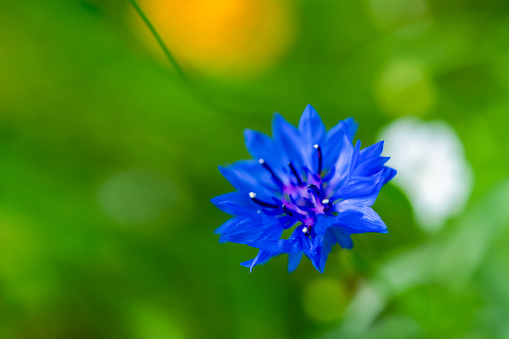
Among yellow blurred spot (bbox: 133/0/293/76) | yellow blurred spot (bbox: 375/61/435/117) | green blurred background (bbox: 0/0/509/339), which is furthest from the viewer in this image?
yellow blurred spot (bbox: 133/0/293/76)

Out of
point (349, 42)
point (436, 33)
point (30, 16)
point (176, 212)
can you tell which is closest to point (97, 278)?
point (176, 212)

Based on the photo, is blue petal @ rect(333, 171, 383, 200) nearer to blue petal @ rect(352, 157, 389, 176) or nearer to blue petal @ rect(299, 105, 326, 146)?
blue petal @ rect(352, 157, 389, 176)

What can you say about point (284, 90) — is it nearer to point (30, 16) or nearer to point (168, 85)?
point (168, 85)

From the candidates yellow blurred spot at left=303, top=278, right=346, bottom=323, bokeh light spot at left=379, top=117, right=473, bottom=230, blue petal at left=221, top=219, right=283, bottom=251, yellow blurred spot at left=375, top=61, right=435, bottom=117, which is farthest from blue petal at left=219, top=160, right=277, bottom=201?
yellow blurred spot at left=375, top=61, right=435, bottom=117

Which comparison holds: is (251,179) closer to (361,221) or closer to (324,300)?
(361,221)

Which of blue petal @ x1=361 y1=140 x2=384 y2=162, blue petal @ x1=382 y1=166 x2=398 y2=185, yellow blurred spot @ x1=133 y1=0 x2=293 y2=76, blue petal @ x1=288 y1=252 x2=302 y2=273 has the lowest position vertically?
blue petal @ x1=288 y1=252 x2=302 y2=273

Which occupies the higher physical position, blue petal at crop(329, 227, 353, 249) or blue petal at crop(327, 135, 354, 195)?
blue petal at crop(327, 135, 354, 195)

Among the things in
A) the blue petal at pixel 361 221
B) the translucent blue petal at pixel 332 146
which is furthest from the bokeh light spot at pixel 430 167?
the blue petal at pixel 361 221
